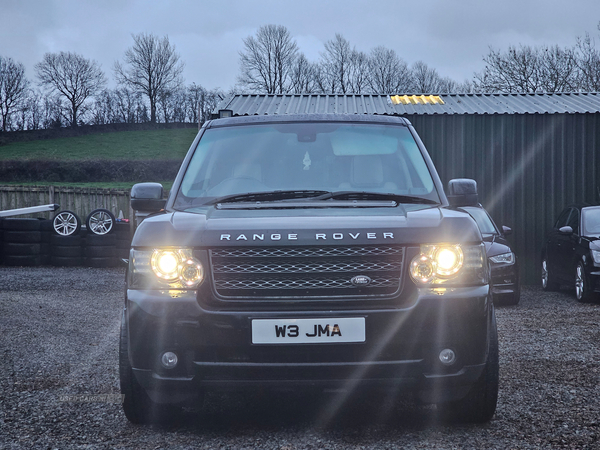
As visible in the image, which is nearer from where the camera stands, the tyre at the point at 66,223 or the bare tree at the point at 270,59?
the tyre at the point at 66,223

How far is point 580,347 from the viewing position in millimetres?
6910

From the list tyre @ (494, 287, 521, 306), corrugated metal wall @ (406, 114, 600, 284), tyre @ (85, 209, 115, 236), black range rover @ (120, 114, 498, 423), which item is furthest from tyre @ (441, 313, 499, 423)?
tyre @ (85, 209, 115, 236)

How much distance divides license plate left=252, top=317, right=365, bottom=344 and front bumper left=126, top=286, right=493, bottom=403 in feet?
0.08

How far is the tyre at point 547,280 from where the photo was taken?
13148 millimetres

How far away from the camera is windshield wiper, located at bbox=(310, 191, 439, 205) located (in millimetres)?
4258

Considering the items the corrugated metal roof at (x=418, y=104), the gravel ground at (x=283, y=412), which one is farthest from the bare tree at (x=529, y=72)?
the gravel ground at (x=283, y=412)

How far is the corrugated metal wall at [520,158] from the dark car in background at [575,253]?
2.19m

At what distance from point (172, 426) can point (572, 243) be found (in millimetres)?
9487

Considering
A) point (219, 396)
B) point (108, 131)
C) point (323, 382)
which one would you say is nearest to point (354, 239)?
point (323, 382)

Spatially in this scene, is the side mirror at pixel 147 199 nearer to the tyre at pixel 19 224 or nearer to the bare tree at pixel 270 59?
the tyre at pixel 19 224

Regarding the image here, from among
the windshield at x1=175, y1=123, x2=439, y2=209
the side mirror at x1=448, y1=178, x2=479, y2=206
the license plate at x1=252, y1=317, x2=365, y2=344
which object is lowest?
the license plate at x1=252, y1=317, x2=365, y2=344

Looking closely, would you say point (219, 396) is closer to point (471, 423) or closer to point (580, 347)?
point (471, 423)

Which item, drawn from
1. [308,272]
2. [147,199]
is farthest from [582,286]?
[308,272]

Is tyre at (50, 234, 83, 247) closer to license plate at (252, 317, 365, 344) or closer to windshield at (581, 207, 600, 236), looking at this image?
windshield at (581, 207, 600, 236)
